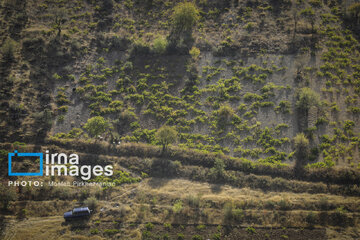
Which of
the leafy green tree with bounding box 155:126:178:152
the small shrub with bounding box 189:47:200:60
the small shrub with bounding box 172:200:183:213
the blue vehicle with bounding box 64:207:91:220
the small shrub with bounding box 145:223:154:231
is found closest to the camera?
the small shrub with bounding box 145:223:154:231

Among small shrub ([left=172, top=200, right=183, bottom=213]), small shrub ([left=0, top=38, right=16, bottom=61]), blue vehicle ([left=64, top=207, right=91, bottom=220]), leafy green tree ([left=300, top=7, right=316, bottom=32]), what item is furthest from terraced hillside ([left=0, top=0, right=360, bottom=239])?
blue vehicle ([left=64, top=207, right=91, bottom=220])

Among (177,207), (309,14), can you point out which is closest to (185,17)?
(309,14)

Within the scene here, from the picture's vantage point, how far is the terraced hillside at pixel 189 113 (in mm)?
51844

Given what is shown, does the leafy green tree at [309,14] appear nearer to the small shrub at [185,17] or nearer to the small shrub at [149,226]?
the small shrub at [185,17]

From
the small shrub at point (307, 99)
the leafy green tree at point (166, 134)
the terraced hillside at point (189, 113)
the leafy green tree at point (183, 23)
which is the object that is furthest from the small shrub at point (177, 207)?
the leafy green tree at point (183, 23)

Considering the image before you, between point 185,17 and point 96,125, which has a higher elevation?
point 185,17

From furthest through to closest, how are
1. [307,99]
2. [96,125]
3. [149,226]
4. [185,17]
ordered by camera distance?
[185,17] < [307,99] < [96,125] < [149,226]

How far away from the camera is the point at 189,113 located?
64188 mm

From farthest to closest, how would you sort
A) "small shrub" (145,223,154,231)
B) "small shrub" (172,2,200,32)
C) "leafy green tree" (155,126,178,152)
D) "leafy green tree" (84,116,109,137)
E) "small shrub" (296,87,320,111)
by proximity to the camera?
"small shrub" (172,2,200,32), "small shrub" (296,87,320,111), "leafy green tree" (84,116,109,137), "leafy green tree" (155,126,178,152), "small shrub" (145,223,154,231)

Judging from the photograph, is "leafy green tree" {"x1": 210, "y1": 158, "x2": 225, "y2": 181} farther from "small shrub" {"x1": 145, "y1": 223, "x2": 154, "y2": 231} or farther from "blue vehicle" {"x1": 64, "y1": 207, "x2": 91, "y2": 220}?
"blue vehicle" {"x1": 64, "y1": 207, "x2": 91, "y2": 220}

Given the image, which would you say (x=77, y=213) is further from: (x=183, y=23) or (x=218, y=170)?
(x=183, y=23)

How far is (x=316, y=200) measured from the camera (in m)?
51.9

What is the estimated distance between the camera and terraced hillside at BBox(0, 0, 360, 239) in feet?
170

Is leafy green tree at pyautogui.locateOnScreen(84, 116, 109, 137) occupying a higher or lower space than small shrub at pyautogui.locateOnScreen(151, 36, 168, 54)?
lower
